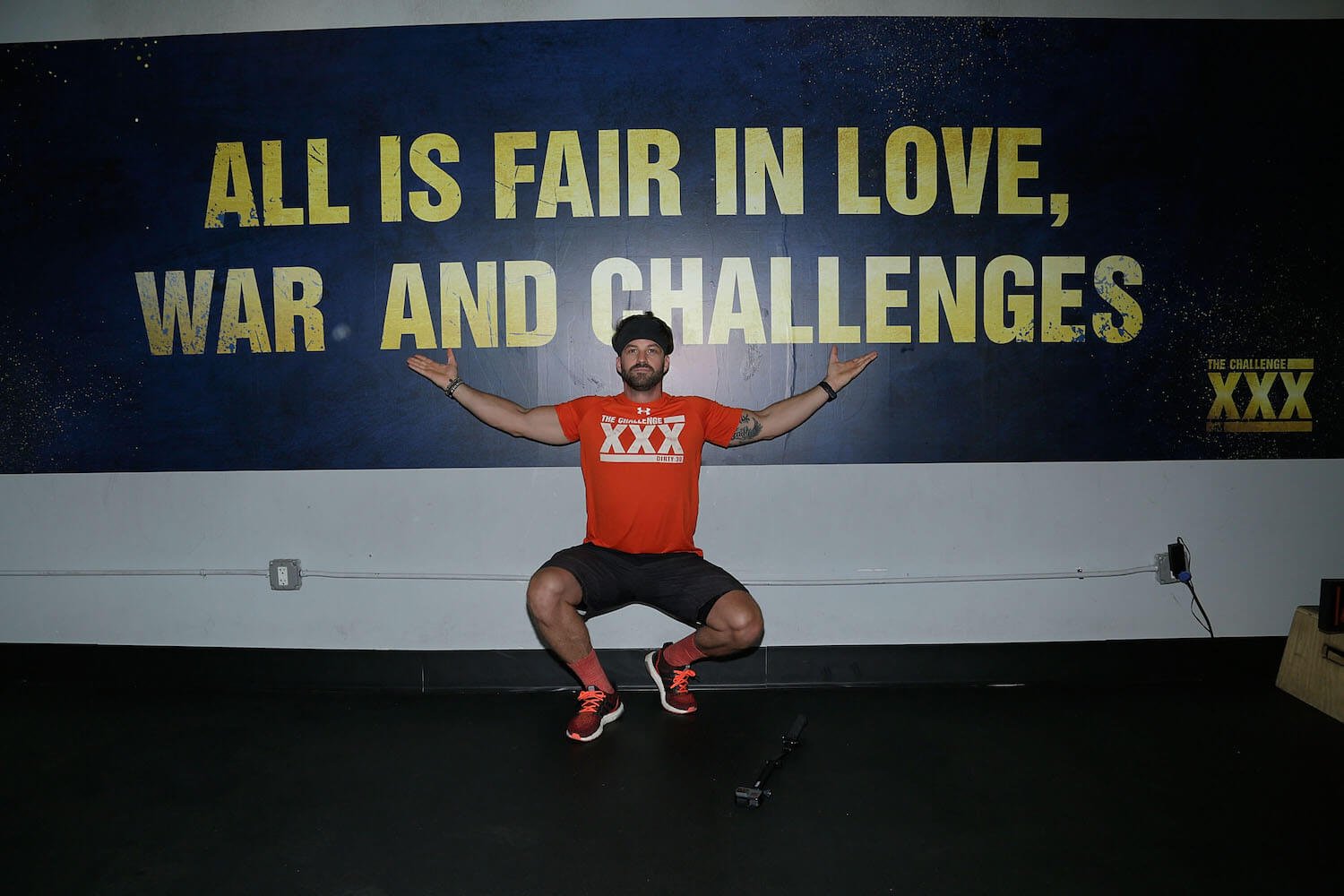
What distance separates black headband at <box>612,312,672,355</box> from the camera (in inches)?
117

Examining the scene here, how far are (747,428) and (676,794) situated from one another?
131 cm

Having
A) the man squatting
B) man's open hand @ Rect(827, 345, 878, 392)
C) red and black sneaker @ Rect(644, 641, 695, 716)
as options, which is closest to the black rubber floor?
red and black sneaker @ Rect(644, 641, 695, 716)

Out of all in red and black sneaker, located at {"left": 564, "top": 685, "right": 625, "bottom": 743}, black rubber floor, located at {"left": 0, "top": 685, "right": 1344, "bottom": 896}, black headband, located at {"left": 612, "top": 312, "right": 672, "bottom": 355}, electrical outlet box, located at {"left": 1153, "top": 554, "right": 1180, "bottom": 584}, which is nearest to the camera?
black rubber floor, located at {"left": 0, "top": 685, "right": 1344, "bottom": 896}

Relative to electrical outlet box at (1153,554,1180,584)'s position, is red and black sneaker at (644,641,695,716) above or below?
below

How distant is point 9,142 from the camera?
10.5 feet

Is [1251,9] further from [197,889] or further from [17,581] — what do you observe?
[17,581]


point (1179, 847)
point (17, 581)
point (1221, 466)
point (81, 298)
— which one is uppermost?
point (81, 298)

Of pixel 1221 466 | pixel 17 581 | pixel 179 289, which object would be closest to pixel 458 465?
pixel 179 289

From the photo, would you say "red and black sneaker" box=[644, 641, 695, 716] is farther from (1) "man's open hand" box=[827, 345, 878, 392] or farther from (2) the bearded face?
(1) "man's open hand" box=[827, 345, 878, 392]

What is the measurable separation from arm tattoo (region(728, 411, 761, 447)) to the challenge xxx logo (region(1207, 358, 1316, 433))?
182cm

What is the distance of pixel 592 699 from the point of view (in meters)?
2.85

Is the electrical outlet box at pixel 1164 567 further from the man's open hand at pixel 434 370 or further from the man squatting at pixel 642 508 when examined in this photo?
the man's open hand at pixel 434 370

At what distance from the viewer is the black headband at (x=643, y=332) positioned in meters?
2.96

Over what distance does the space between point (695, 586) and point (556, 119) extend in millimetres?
1881
